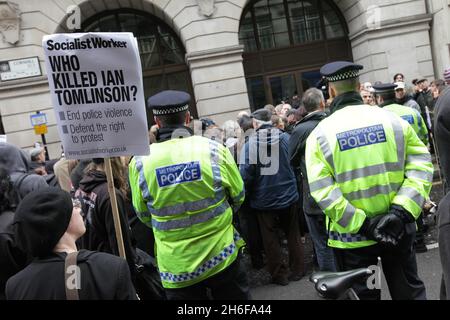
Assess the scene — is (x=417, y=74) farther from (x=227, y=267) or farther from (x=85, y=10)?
(x=227, y=267)

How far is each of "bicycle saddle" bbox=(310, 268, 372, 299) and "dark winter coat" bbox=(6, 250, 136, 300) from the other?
2.92 feet

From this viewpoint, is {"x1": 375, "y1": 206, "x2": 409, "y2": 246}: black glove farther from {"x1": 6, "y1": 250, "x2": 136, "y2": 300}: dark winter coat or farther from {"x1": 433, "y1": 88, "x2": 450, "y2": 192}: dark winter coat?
{"x1": 6, "y1": 250, "x2": 136, "y2": 300}: dark winter coat

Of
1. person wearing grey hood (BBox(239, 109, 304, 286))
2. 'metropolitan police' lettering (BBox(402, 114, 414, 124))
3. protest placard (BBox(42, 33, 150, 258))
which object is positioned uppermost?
protest placard (BBox(42, 33, 150, 258))

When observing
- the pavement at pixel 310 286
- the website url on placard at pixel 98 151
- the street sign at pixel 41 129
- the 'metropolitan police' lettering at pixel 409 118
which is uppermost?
the street sign at pixel 41 129

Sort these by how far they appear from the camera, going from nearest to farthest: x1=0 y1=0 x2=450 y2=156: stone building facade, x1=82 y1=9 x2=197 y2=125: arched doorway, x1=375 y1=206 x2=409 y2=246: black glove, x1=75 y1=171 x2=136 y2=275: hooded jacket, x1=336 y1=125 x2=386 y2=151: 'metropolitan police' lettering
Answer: x1=375 y1=206 x2=409 y2=246: black glove, x1=336 y1=125 x2=386 y2=151: 'metropolitan police' lettering, x1=75 y1=171 x2=136 y2=275: hooded jacket, x1=0 y1=0 x2=450 y2=156: stone building facade, x1=82 y1=9 x2=197 y2=125: arched doorway

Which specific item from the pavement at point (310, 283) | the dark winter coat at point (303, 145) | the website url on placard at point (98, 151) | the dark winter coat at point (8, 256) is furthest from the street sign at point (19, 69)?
the dark winter coat at point (8, 256)

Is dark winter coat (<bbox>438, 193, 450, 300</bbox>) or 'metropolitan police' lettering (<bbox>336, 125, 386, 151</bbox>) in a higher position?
'metropolitan police' lettering (<bbox>336, 125, 386, 151</bbox>)

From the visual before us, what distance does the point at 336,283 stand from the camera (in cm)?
205

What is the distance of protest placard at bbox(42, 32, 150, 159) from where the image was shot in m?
2.80

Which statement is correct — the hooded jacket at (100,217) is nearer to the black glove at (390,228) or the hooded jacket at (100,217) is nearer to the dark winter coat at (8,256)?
the dark winter coat at (8,256)

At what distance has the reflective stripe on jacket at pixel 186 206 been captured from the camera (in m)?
3.04

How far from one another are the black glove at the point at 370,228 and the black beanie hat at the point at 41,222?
71.5 inches

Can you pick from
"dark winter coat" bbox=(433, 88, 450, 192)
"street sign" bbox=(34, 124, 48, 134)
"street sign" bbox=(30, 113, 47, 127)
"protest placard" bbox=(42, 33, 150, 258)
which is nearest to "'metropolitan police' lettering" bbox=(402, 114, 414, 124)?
"dark winter coat" bbox=(433, 88, 450, 192)

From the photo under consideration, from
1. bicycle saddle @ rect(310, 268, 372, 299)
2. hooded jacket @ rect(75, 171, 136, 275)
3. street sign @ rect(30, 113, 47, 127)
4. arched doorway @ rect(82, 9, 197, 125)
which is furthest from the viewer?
arched doorway @ rect(82, 9, 197, 125)
